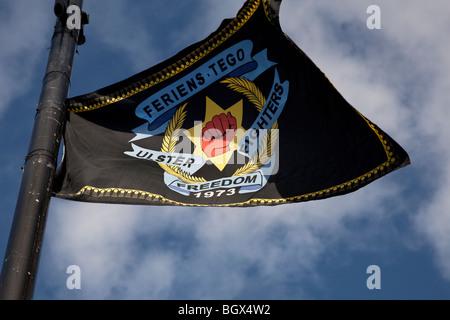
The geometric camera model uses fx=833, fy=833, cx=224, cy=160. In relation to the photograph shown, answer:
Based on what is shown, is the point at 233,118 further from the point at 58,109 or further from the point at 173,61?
the point at 58,109

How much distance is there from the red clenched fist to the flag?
0.01 m

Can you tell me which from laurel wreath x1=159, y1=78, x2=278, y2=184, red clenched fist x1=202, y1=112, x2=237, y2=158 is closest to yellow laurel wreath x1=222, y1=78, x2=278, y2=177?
laurel wreath x1=159, y1=78, x2=278, y2=184

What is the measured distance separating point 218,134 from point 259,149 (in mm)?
612

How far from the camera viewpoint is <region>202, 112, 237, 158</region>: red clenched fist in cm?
1104

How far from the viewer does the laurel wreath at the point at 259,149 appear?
10.7 metres

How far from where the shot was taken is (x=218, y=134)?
1124 cm

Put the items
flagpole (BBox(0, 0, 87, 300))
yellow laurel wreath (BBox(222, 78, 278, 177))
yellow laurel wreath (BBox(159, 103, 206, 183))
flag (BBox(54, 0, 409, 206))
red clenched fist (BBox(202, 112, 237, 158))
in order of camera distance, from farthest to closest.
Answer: red clenched fist (BBox(202, 112, 237, 158)), yellow laurel wreath (BBox(222, 78, 278, 177)), yellow laurel wreath (BBox(159, 103, 206, 183)), flag (BBox(54, 0, 409, 206)), flagpole (BBox(0, 0, 87, 300))

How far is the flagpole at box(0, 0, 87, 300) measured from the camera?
817 cm

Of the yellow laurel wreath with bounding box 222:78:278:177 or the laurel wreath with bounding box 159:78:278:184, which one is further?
the yellow laurel wreath with bounding box 222:78:278:177

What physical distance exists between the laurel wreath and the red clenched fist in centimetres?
37

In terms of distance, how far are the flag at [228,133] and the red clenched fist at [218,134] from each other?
0.01 m

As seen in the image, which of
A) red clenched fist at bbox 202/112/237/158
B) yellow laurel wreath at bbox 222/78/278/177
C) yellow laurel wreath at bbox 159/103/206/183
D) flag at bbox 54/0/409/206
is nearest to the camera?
flag at bbox 54/0/409/206

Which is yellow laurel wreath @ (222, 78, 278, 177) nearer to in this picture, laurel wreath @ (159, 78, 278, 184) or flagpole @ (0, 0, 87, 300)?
laurel wreath @ (159, 78, 278, 184)
